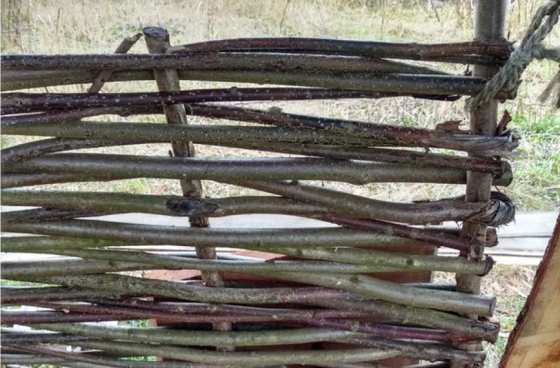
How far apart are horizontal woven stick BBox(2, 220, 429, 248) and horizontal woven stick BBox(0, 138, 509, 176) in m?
0.08

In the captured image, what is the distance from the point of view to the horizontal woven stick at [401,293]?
664 millimetres

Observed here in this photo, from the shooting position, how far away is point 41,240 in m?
0.66

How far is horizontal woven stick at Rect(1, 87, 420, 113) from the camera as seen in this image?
0.58 m

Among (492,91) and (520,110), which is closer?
(492,91)

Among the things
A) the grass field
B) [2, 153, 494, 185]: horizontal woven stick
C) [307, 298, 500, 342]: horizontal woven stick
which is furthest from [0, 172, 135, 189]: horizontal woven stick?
the grass field

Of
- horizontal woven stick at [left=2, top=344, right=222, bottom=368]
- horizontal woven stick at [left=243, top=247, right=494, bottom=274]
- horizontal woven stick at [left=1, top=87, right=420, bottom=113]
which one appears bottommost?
horizontal woven stick at [left=2, top=344, right=222, bottom=368]

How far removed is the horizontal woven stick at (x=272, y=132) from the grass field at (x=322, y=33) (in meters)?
0.55

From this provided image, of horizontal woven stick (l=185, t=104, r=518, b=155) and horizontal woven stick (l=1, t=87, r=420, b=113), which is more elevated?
horizontal woven stick (l=1, t=87, r=420, b=113)

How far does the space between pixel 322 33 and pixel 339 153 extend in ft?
2.25

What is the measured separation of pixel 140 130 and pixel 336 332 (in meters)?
0.30

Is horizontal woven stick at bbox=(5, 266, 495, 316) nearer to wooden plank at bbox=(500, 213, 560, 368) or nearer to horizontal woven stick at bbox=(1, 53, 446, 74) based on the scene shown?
wooden plank at bbox=(500, 213, 560, 368)

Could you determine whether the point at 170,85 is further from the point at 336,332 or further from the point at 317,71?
the point at 336,332

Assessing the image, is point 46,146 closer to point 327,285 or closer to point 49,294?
point 49,294

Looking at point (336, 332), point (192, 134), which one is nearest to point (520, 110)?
point (336, 332)
